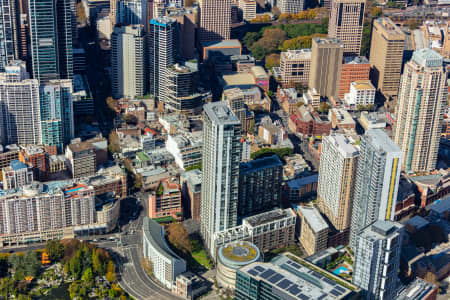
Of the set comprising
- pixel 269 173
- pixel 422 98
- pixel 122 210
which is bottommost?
pixel 122 210

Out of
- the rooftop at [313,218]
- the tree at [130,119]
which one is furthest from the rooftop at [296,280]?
the tree at [130,119]

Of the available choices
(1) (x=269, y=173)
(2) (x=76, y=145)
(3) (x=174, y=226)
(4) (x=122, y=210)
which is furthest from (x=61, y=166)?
(1) (x=269, y=173)

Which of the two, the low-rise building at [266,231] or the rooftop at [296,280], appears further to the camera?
the low-rise building at [266,231]

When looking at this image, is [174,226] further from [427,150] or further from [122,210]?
[427,150]

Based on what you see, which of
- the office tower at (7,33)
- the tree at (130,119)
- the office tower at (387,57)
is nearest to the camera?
the office tower at (7,33)

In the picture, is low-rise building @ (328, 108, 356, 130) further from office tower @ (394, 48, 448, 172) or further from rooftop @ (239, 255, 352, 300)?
rooftop @ (239, 255, 352, 300)

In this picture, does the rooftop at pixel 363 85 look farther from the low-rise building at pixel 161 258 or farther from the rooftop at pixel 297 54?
the low-rise building at pixel 161 258
